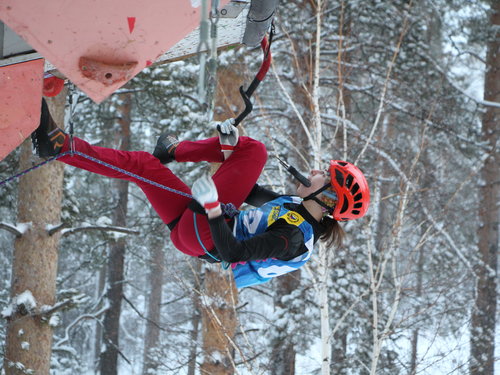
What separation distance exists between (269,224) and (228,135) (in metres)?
0.61

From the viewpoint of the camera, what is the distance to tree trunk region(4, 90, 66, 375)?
6504 mm

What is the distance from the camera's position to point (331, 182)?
3.50m

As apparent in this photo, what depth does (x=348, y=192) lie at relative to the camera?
3438mm

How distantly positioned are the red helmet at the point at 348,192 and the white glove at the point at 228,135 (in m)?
0.70

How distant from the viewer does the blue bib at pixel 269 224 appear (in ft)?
10.8

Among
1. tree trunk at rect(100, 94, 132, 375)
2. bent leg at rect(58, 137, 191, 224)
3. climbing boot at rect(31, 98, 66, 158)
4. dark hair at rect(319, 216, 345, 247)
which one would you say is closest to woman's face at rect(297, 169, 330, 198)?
dark hair at rect(319, 216, 345, 247)

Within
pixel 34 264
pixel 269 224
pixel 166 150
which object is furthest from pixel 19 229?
pixel 269 224

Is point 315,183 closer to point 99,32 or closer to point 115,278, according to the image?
point 99,32

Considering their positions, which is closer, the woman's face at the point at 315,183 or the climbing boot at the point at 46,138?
the climbing boot at the point at 46,138

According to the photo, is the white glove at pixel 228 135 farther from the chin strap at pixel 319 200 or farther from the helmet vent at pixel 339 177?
the helmet vent at pixel 339 177

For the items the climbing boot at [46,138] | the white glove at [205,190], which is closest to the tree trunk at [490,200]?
the white glove at [205,190]

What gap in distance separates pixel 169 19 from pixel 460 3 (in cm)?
1007

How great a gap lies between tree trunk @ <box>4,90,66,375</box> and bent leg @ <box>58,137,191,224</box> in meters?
3.62

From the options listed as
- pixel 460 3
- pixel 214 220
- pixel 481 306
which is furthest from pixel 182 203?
pixel 460 3
